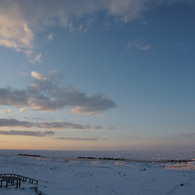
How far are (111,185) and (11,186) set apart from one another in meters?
12.2

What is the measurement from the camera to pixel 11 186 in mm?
20312

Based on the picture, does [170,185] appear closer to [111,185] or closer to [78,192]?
[111,185]

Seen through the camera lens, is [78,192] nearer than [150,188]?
Yes

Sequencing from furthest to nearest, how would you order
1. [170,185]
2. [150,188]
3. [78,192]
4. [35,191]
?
[170,185] → [150,188] → [78,192] → [35,191]

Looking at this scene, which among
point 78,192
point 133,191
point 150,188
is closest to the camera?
point 78,192

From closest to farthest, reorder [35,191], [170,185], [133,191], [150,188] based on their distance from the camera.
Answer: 1. [35,191]
2. [133,191]
3. [150,188]
4. [170,185]

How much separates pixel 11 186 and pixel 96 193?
26.0 ft

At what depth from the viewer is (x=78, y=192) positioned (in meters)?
22.4

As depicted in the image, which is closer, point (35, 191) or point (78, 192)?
point (35, 191)

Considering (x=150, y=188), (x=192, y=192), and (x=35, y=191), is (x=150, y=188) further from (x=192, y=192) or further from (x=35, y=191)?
(x=35, y=191)

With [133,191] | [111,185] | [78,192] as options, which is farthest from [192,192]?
[78,192]

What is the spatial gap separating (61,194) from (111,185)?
869 cm

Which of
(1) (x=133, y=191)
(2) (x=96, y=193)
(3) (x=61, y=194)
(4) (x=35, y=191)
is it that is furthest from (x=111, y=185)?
(4) (x=35, y=191)

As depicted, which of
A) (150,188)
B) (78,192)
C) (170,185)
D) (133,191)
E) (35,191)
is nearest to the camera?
(35,191)
